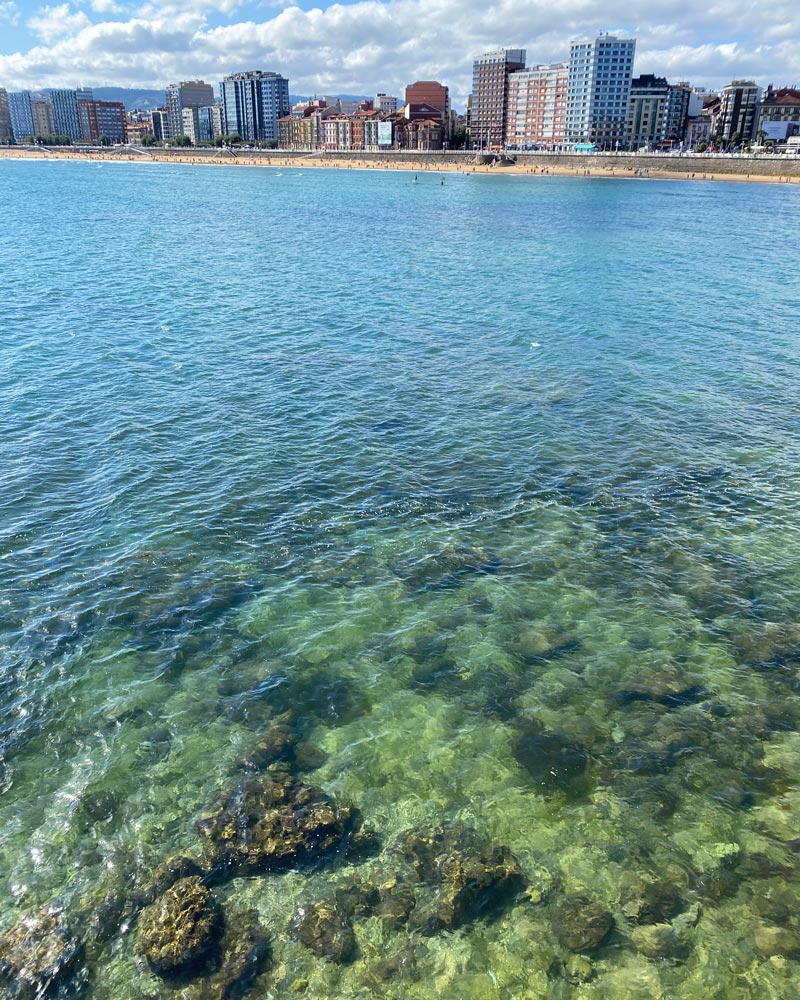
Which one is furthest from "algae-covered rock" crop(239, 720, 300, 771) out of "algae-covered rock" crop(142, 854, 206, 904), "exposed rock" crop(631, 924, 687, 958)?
"exposed rock" crop(631, 924, 687, 958)

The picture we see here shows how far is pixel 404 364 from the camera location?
39.5 meters

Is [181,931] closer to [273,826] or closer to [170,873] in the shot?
[170,873]

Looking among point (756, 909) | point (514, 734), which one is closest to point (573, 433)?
point (514, 734)

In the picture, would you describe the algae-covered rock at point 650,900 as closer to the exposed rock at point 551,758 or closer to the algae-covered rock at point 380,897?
the exposed rock at point 551,758

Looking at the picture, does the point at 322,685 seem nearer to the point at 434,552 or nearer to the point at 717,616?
the point at 434,552

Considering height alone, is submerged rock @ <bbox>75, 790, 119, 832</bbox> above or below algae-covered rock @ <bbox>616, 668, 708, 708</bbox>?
above

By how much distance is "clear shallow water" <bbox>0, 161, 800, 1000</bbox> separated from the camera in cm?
1167

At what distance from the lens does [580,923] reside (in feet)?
36.8

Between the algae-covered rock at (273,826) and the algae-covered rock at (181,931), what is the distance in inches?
29.4

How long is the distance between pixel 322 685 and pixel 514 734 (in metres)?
4.46

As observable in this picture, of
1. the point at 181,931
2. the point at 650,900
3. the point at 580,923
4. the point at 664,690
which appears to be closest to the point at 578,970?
the point at 580,923

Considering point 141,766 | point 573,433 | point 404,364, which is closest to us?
point 141,766

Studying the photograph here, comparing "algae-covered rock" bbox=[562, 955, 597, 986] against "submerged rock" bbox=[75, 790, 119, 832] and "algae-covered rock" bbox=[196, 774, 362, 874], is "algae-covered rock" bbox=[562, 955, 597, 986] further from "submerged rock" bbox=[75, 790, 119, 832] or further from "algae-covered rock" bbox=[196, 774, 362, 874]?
"submerged rock" bbox=[75, 790, 119, 832]

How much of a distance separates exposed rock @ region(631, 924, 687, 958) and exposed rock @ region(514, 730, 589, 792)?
113 inches
